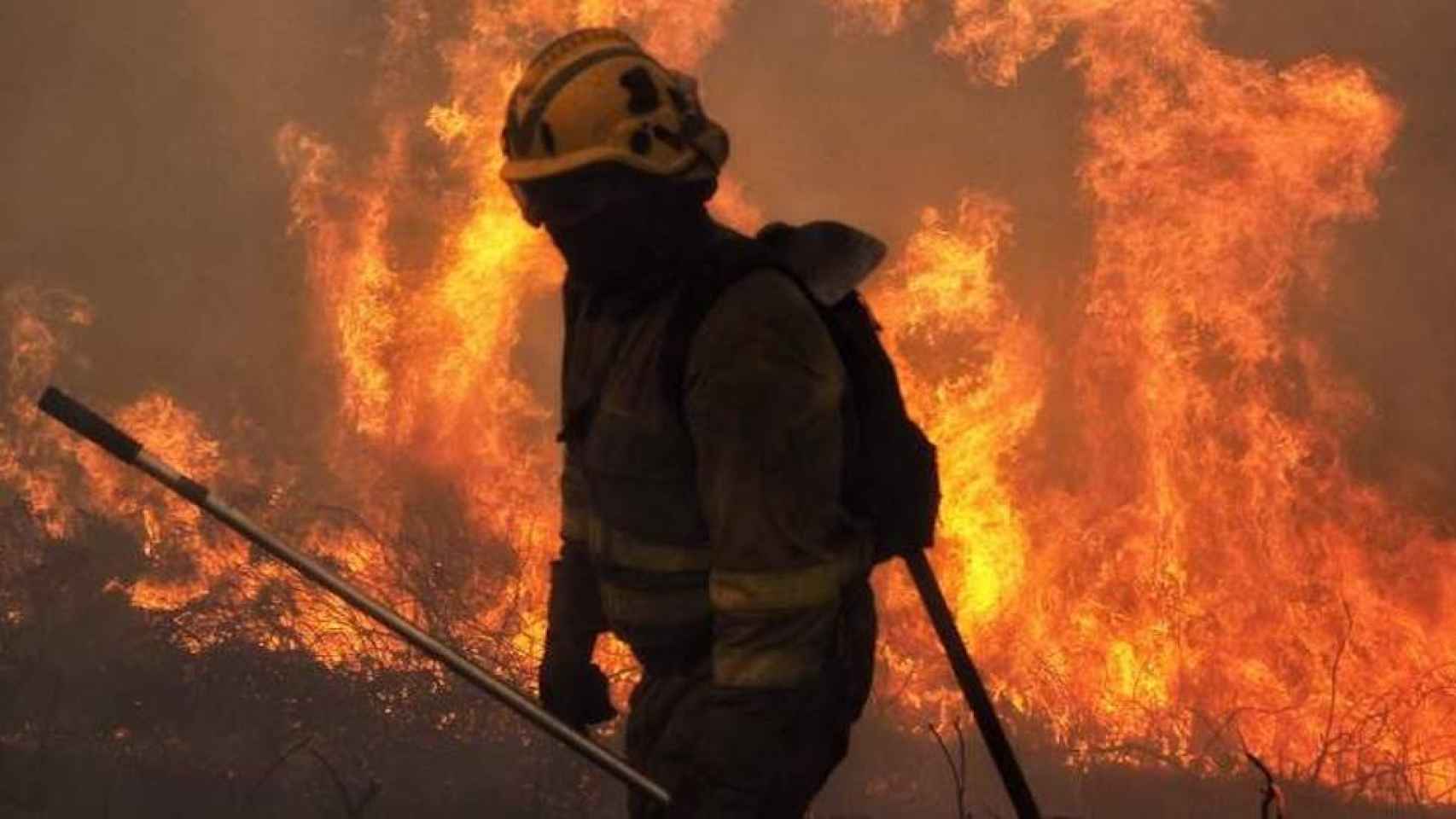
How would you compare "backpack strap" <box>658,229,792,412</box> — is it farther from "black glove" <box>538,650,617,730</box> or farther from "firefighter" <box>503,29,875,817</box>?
"black glove" <box>538,650,617,730</box>

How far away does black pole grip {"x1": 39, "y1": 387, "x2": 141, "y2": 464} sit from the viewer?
9.30 ft

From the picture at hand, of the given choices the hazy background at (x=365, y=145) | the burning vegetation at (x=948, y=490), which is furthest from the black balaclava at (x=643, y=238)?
the hazy background at (x=365, y=145)

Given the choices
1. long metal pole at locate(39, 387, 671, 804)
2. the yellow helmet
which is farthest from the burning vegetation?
the yellow helmet

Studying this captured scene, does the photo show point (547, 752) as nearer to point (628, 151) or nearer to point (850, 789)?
point (850, 789)

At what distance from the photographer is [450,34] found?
11219 millimetres

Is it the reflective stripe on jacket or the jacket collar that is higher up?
the jacket collar

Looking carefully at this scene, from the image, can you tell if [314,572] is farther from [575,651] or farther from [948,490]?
[948,490]

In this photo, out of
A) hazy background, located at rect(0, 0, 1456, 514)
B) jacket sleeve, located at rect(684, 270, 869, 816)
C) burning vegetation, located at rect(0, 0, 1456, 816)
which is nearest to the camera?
jacket sleeve, located at rect(684, 270, 869, 816)

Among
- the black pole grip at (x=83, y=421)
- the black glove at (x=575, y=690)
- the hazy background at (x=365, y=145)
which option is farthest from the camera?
the hazy background at (x=365, y=145)

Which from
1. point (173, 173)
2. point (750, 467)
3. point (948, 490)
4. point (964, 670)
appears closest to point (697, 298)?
point (750, 467)

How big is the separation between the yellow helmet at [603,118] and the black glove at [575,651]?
1.06m

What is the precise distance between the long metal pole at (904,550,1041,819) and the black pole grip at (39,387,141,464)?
5.42ft

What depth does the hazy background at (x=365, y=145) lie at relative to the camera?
32.8 ft

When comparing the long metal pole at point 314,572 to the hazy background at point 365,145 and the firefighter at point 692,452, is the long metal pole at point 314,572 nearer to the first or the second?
the firefighter at point 692,452
